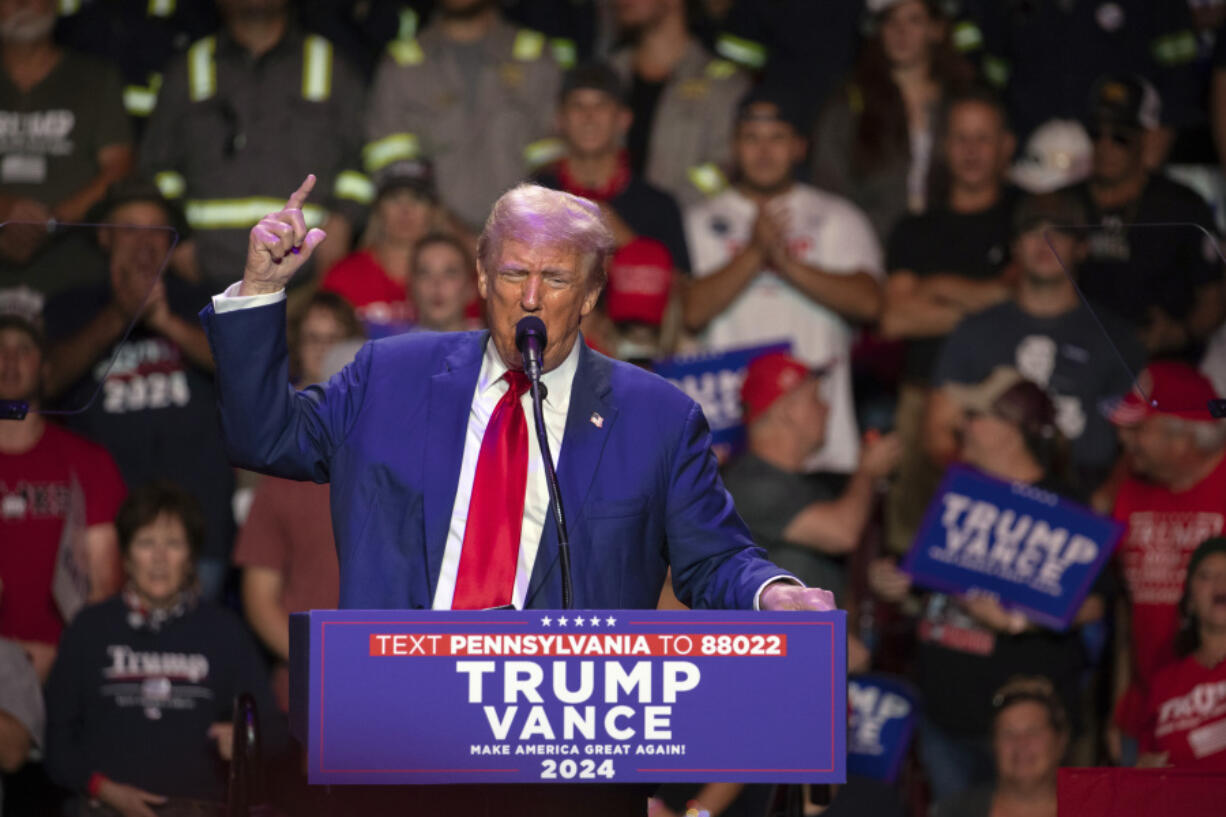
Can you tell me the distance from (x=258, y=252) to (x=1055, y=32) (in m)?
5.78

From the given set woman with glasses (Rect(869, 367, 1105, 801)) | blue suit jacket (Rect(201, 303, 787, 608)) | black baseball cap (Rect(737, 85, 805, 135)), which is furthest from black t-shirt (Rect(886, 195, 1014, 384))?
blue suit jacket (Rect(201, 303, 787, 608))

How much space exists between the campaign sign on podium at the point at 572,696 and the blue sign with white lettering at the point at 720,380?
4101 millimetres

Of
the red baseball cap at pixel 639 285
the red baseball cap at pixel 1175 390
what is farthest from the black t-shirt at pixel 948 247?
the red baseball cap at pixel 1175 390

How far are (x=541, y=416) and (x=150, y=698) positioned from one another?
3.37 meters

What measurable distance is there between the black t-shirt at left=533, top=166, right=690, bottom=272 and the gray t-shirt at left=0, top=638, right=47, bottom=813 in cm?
269

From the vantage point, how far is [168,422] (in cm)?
707

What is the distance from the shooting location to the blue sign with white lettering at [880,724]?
6.45 m

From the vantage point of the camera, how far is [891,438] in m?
6.82

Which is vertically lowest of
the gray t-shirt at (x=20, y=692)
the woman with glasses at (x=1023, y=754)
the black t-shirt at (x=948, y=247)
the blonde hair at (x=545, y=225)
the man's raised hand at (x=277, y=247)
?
the woman with glasses at (x=1023, y=754)

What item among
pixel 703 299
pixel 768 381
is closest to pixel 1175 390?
pixel 768 381

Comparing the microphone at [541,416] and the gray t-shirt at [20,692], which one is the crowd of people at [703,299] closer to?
the gray t-shirt at [20,692]

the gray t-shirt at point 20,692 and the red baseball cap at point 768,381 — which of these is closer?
the gray t-shirt at point 20,692

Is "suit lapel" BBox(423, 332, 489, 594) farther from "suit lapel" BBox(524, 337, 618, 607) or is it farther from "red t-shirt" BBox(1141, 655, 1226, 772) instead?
"red t-shirt" BBox(1141, 655, 1226, 772)

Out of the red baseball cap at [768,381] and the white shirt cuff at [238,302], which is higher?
the red baseball cap at [768,381]
